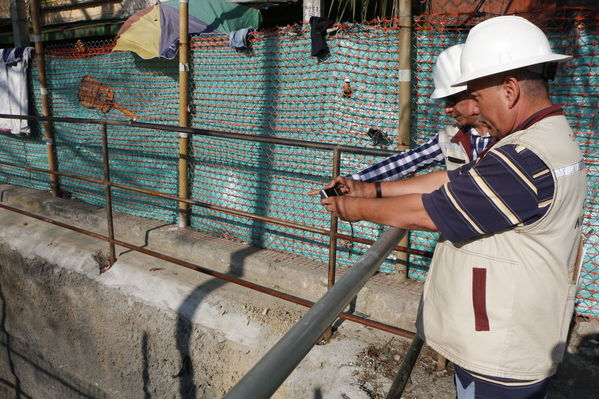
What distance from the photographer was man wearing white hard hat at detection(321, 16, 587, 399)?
4.09 feet

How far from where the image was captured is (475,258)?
1425 millimetres

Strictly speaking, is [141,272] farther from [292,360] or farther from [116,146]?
[292,360]

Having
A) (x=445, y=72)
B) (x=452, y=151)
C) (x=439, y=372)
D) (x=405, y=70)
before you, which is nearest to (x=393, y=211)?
(x=452, y=151)

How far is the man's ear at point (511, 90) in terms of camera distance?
4.47 ft

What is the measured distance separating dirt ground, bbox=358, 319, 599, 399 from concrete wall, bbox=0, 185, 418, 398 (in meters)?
0.08

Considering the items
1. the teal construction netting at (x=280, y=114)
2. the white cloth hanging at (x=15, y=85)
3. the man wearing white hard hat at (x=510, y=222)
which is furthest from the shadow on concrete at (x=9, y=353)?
the man wearing white hard hat at (x=510, y=222)

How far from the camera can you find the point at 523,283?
4.43ft

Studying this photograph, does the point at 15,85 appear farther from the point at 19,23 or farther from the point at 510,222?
the point at 510,222

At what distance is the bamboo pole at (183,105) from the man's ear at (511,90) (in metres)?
3.74

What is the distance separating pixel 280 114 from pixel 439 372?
8.50 ft

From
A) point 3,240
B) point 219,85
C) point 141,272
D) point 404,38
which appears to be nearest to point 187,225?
point 141,272

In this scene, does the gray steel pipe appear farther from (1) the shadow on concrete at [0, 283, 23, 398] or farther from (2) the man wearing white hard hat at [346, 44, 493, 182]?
(1) the shadow on concrete at [0, 283, 23, 398]

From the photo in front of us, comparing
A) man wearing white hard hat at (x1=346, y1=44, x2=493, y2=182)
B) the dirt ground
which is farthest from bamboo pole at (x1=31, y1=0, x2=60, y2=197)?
man wearing white hard hat at (x1=346, y1=44, x2=493, y2=182)

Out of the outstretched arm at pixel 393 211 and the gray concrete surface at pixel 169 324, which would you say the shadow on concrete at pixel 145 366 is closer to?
the gray concrete surface at pixel 169 324
